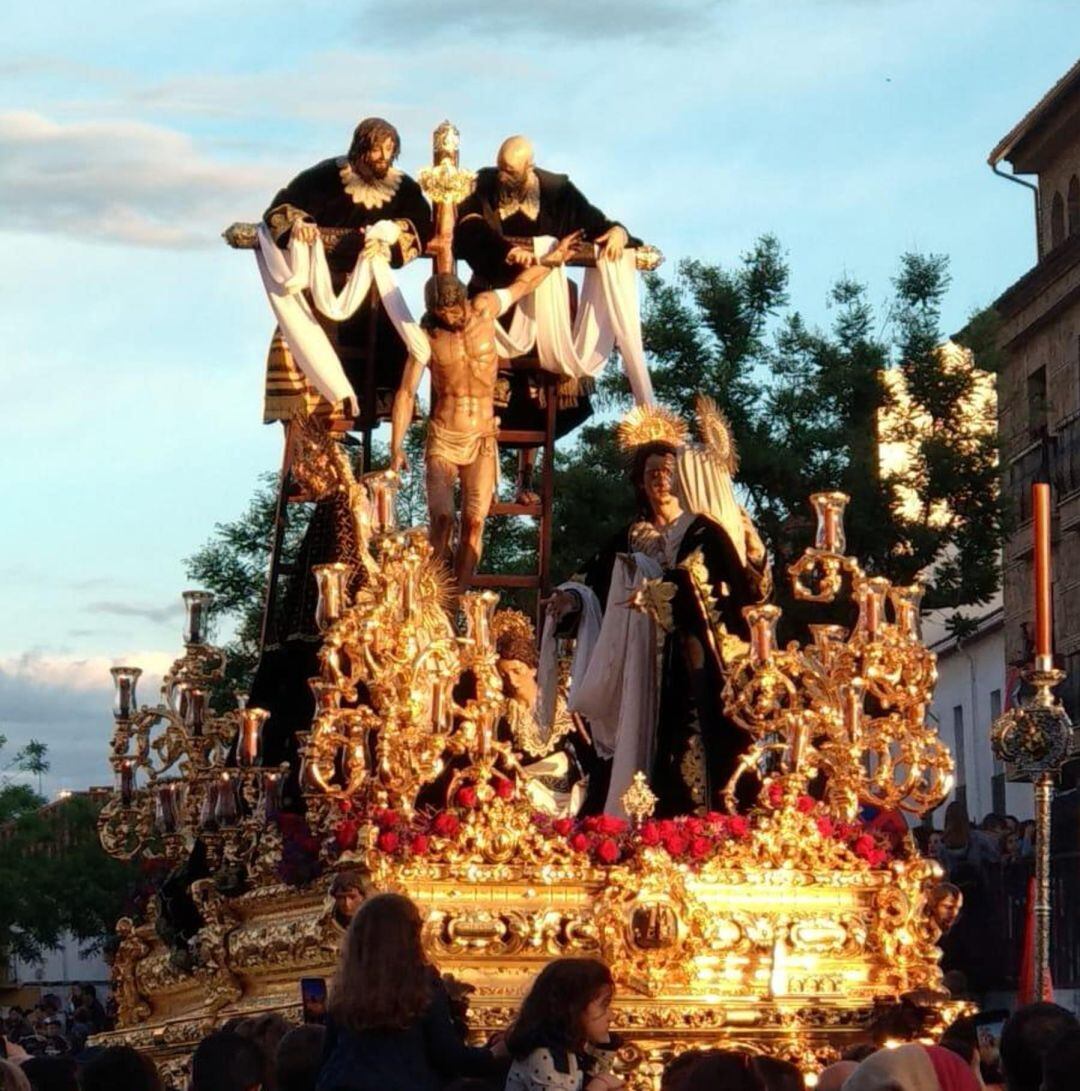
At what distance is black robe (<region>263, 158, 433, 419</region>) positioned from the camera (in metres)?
19.2

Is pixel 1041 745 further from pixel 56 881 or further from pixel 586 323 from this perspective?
pixel 56 881

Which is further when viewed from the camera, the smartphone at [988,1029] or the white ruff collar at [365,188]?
the white ruff collar at [365,188]

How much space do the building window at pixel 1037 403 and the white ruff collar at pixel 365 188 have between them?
1669cm

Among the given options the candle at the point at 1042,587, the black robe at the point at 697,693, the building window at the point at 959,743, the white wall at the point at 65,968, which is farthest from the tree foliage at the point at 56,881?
the candle at the point at 1042,587

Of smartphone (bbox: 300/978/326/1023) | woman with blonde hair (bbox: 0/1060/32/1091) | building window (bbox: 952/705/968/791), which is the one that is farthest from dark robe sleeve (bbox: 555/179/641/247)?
building window (bbox: 952/705/968/791)

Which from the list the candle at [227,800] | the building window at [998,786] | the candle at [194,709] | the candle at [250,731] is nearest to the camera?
the candle at [250,731]

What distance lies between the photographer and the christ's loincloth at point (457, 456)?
18.8m

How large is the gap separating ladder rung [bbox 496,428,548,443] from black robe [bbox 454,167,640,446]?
14 centimetres

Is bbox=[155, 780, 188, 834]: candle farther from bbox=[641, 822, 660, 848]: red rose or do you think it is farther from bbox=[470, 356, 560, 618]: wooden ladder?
bbox=[641, 822, 660, 848]: red rose

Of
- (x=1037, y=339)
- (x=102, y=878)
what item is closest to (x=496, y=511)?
(x=1037, y=339)

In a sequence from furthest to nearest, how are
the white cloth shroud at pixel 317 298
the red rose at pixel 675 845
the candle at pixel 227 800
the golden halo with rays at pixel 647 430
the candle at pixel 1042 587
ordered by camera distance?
the white cloth shroud at pixel 317 298
the golden halo with rays at pixel 647 430
the candle at pixel 227 800
the red rose at pixel 675 845
the candle at pixel 1042 587

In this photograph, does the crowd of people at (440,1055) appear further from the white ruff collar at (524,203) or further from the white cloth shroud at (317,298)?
the white ruff collar at (524,203)

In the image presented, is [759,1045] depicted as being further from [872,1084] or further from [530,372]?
[872,1084]

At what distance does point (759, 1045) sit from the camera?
51.8 feet
